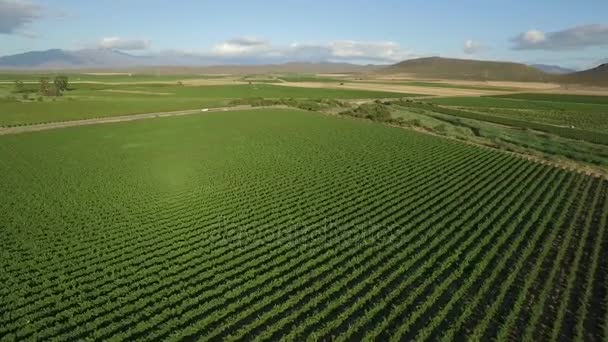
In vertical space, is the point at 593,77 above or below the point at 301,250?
above

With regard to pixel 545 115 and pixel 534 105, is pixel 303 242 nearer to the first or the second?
pixel 545 115

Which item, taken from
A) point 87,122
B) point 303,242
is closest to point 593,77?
point 87,122

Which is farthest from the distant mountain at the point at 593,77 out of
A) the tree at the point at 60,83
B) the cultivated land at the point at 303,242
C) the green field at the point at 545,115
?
the tree at the point at 60,83

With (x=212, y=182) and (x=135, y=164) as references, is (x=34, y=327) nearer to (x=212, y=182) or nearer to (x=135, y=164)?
(x=212, y=182)

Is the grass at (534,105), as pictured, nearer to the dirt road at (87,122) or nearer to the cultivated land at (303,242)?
the cultivated land at (303,242)

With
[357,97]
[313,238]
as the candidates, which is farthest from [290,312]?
[357,97]

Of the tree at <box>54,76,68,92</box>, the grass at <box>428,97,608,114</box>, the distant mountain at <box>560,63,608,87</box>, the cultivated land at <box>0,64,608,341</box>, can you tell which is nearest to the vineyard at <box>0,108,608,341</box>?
the cultivated land at <box>0,64,608,341</box>
